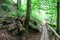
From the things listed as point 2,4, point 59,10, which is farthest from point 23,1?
point 59,10

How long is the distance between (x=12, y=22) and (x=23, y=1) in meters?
13.5

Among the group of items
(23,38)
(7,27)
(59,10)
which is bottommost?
(23,38)

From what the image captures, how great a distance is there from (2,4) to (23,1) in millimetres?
11192

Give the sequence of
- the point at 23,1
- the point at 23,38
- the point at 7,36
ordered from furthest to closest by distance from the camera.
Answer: the point at 23,1
the point at 23,38
the point at 7,36

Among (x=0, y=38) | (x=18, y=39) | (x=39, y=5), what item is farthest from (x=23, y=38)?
(x=39, y=5)

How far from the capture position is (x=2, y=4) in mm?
11492

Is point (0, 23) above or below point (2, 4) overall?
below

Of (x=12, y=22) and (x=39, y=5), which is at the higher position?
(x=39, y=5)

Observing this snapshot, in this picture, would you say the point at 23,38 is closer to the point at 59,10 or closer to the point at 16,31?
the point at 16,31

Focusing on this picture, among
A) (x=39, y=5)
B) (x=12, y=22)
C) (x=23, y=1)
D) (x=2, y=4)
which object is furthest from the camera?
(x=23, y=1)

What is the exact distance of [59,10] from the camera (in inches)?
394

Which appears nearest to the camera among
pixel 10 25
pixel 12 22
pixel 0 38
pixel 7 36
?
pixel 0 38

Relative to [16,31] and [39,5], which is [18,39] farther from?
[39,5]

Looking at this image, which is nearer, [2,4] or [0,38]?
[0,38]
